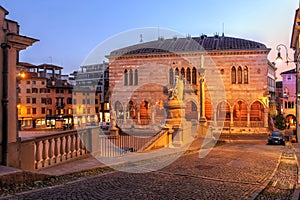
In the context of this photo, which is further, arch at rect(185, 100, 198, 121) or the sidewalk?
arch at rect(185, 100, 198, 121)

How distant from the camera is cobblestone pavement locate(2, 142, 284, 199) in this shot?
600 centimetres

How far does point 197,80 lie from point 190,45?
4.70m

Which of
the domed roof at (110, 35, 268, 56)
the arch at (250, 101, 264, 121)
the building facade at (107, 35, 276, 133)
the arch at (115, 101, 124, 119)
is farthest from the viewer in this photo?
the arch at (115, 101, 124, 119)

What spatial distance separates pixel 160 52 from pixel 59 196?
110 feet

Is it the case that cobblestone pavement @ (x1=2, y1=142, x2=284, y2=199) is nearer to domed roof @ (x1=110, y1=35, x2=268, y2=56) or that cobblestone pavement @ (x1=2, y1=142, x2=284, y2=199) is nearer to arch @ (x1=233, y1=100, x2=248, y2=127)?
arch @ (x1=233, y1=100, x2=248, y2=127)

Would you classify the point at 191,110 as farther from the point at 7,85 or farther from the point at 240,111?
the point at 7,85

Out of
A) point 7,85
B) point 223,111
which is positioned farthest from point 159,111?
point 7,85

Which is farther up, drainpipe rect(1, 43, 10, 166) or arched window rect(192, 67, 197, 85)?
arched window rect(192, 67, 197, 85)

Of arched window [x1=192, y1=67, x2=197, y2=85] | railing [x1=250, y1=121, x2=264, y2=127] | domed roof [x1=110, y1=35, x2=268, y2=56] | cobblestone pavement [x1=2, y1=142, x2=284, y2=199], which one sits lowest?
railing [x1=250, y1=121, x2=264, y2=127]

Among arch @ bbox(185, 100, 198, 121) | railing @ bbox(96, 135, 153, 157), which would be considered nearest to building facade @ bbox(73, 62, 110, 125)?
arch @ bbox(185, 100, 198, 121)

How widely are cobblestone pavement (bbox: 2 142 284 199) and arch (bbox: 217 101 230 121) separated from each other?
88.5ft

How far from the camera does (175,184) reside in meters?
7.12

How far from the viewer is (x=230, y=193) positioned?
6535mm

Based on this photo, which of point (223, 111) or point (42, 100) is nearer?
point (223, 111)
